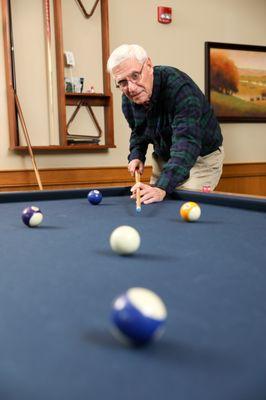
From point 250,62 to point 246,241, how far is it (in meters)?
3.77

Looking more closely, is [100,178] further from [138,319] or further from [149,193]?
[138,319]

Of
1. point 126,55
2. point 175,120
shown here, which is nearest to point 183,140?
point 175,120

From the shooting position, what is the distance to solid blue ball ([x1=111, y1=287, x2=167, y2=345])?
58 cm

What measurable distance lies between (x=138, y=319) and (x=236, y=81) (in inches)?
171

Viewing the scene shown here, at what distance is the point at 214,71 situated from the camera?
14.6ft

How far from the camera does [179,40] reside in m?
4.27

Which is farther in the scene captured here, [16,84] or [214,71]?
[214,71]

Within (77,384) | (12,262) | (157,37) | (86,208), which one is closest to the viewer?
(77,384)

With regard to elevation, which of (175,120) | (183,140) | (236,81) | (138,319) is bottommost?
(138,319)

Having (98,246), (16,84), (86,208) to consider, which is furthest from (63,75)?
(98,246)

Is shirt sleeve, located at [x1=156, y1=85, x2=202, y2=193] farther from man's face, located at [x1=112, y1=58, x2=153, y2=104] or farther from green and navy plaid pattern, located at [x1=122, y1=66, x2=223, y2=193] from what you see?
man's face, located at [x1=112, y1=58, x2=153, y2=104]

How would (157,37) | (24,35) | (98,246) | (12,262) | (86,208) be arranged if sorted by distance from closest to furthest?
(12,262)
(98,246)
(86,208)
(24,35)
(157,37)

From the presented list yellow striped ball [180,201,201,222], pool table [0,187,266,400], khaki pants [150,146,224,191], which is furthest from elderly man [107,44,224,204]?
pool table [0,187,266,400]

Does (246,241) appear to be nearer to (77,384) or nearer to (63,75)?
(77,384)
